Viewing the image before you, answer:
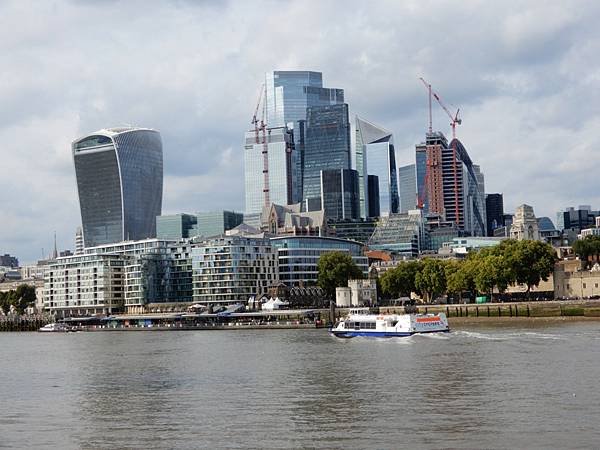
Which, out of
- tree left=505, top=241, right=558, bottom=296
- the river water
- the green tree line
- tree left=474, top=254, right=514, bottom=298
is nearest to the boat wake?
the river water

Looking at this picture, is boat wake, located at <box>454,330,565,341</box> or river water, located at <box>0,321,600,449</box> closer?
river water, located at <box>0,321,600,449</box>

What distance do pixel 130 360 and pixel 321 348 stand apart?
73.1ft

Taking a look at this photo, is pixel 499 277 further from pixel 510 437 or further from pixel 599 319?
pixel 510 437

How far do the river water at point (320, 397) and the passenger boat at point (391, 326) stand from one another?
21161 mm

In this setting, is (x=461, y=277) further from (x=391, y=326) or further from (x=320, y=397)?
(x=320, y=397)

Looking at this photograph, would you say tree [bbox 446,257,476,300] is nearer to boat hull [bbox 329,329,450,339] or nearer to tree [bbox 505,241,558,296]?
tree [bbox 505,241,558,296]

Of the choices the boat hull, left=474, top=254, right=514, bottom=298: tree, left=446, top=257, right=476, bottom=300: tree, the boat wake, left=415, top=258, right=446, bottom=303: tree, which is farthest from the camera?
left=415, top=258, right=446, bottom=303: tree

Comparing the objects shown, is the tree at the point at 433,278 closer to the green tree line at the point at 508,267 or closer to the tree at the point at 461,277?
the tree at the point at 461,277

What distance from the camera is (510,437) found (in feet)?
151

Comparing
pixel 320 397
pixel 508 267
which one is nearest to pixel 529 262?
pixel 508 267

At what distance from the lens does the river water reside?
4822cm

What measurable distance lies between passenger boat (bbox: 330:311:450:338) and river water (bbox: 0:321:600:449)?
21161mm

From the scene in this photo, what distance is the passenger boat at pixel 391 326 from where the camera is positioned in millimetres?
129000

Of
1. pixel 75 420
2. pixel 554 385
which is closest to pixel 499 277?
pixel 554 385
